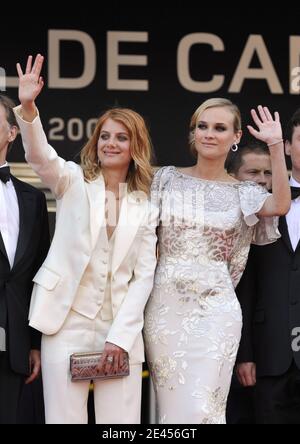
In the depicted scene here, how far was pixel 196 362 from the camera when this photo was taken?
177 inches

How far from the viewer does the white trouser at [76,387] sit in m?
4.38

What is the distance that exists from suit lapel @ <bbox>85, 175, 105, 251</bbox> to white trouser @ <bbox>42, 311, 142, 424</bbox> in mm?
337

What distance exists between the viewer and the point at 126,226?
4.54m

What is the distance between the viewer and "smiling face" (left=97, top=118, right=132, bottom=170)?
461 cm

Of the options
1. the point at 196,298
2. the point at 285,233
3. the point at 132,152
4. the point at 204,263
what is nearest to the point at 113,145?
the point at 132,152

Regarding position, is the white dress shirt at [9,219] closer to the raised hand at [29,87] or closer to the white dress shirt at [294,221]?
the raised hand at [29,87]

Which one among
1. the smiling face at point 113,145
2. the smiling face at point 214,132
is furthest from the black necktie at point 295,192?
the smiling face at point 113,145

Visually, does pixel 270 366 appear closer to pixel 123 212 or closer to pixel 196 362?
pixel 196 362

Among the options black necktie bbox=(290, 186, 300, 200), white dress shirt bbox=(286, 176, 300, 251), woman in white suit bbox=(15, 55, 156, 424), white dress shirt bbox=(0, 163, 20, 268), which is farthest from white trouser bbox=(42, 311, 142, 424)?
black necktie bbox=(290, 186, 300, 200)

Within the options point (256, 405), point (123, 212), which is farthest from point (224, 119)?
point (256, 405)

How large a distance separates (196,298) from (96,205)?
21.8 inches

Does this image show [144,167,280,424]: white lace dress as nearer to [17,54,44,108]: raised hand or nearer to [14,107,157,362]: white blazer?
[14,107,157,362]: white blazer

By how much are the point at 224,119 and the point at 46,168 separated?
811 mm
